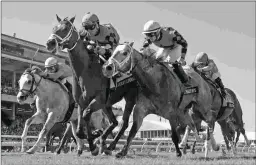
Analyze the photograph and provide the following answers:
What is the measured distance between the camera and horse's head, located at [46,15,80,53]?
27.5 feet

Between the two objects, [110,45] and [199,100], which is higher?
[110,45]

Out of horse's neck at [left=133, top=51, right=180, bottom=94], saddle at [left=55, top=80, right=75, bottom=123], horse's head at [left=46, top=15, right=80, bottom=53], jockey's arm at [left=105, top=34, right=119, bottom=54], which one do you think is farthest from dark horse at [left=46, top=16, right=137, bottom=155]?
saddle at [left=55, top=80, right=75, bottom=123]

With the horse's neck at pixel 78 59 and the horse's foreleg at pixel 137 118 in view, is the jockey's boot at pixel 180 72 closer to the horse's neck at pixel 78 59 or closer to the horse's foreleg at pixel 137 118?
Result: the horse's foreleg at pixel 137 118

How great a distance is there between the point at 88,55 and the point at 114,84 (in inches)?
37.5

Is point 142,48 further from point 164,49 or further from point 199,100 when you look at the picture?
point 199,100

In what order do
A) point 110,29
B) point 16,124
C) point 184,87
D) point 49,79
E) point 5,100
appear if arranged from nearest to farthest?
point 184,87, point 110,29, point 49,79, point 16,124, point 5,100

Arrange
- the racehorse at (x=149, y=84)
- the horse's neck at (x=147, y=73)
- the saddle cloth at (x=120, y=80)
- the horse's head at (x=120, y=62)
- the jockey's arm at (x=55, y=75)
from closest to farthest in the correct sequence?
the horse's head at (x=120, y=62)
the racehorse at (x=149, y=84)
the horse's neck at (x=147, y=73)
the saddle cloth at (x=120, y=80)
the jockey's arm at (x=55, y=75)

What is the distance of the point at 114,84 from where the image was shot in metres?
9.24

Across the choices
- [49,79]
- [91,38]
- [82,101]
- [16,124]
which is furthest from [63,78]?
[16,124]

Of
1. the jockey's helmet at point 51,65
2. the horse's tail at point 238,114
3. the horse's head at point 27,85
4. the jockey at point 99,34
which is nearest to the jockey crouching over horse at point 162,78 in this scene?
the jockey at point 99,34

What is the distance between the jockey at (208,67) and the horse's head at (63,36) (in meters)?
4.96

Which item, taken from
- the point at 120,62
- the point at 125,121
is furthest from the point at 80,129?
the point at 120,62

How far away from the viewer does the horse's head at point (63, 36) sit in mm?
8373

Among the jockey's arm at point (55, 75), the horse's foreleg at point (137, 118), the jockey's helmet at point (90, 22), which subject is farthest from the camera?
the jockey's arm at point (55, 75)
